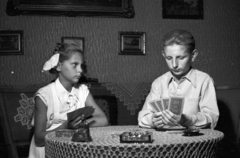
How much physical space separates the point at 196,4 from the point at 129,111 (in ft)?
5.19

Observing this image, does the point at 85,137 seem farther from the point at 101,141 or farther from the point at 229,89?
the point at 229,89

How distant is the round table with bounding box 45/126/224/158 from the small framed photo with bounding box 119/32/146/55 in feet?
7.19

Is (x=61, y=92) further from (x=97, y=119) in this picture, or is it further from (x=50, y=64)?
(x=97, y=119)

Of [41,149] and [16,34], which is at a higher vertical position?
[16,34]

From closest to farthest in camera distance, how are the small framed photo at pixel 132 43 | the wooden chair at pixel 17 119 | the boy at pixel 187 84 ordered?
the boy at pixel 187 84, the wooden chair at pixel 17 119, the small framed photo at pixel 132 43

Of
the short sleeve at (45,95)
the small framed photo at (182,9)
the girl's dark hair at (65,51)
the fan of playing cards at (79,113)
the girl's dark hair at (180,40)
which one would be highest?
the small framed photo at (182,9)

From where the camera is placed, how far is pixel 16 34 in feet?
12.9

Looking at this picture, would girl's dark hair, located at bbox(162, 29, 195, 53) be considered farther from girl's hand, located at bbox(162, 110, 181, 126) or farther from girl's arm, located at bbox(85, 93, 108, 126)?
girl's arm, located at bbox(85, 93, 108, 126)

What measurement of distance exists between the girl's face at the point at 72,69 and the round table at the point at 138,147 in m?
1.21

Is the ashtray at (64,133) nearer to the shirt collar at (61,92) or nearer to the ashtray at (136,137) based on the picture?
the ashtray at (136,137)

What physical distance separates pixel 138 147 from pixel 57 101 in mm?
1566

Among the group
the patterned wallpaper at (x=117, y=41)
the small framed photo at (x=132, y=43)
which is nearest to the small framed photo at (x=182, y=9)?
the patterned wallpaper at (x=117, y=41)

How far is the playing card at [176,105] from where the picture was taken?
2232mm

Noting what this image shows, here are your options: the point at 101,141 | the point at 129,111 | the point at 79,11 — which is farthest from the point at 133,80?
the point at 101,141
